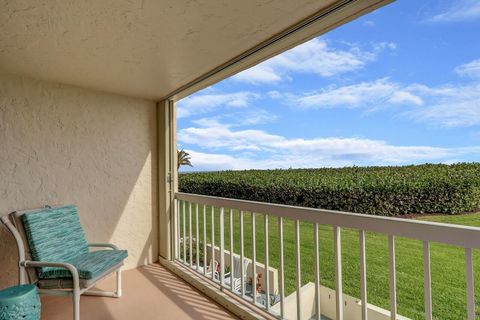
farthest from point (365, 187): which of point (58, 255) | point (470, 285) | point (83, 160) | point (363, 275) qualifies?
point (58, 255)

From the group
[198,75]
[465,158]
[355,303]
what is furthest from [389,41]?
[355,303]

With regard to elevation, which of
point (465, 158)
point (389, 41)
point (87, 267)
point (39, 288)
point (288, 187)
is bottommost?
point (39, 288)

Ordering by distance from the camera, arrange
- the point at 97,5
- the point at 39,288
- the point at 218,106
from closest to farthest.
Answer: the point at 97,5 → the point at 39,288 → the point at 218,106

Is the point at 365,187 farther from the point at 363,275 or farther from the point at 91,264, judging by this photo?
the point at 91,264

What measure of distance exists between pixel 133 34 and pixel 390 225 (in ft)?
6.94

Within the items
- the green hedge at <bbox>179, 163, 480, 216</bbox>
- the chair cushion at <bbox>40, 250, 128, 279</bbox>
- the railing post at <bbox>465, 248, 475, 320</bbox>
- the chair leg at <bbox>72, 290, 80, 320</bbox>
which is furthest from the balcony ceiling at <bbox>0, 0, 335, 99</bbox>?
the green hedge at <bbox>179, 163, 480, 216</bbox>

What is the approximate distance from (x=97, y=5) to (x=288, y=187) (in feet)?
15.7

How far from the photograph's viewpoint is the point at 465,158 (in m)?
2.83

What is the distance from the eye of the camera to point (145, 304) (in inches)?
105

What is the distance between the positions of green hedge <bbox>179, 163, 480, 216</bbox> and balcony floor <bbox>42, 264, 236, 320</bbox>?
2831 millimetres

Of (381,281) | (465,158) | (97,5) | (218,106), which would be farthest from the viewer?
(218,106)

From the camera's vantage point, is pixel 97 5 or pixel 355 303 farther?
pixel 355 303

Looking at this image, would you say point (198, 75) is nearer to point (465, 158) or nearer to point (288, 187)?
point (465, 158)

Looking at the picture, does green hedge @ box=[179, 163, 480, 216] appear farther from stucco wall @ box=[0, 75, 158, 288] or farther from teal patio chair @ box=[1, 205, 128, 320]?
teal patio chair @ box=[1, 205, 128, 320]
